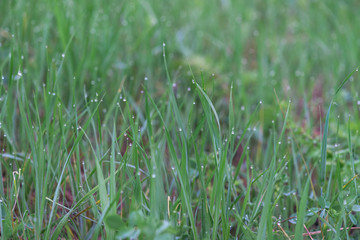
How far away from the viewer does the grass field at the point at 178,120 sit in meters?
1.19

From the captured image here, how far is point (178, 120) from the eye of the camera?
124cm

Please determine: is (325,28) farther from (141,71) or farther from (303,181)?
(303,181)

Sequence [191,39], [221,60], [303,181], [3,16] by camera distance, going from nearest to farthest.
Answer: [303,181] < [3,16] < [221,60] < [191,39]

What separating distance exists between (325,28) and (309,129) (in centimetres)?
145

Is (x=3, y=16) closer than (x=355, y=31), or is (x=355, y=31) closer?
(x=3, y=16)

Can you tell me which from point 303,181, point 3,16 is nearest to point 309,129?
point 303,181

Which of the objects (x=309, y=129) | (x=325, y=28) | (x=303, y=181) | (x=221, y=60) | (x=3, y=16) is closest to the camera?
(x=303, y=181)

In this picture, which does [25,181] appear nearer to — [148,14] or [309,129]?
[309,129]

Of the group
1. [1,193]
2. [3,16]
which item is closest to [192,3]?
[3,16]

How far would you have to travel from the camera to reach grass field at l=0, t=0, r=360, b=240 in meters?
1.19

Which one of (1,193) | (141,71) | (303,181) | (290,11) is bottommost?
(303,181)

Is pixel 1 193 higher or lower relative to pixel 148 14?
lower

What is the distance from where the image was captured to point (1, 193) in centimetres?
126

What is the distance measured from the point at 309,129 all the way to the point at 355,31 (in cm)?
138
